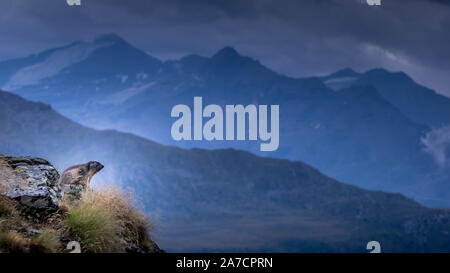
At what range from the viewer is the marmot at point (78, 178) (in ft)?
48.8

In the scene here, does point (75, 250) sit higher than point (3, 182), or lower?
lower

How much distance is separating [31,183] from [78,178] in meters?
2.44

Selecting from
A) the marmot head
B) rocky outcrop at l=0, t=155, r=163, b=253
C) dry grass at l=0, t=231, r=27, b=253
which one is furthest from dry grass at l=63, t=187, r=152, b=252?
the marmot head

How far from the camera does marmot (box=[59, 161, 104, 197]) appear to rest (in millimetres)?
14867

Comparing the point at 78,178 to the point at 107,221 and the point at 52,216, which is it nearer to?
the point at 52,216

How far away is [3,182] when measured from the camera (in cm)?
1274

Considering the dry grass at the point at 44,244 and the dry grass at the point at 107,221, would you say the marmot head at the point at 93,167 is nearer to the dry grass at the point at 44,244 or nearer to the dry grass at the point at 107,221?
the dry grass at the point at 107,221

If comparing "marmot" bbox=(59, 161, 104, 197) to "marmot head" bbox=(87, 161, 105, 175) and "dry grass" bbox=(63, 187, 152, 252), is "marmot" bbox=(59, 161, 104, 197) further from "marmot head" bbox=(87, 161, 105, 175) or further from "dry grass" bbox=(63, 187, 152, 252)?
"dry grass" bbox=(63, 187, 152, 252)

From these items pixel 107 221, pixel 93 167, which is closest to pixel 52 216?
pixel 107 221
